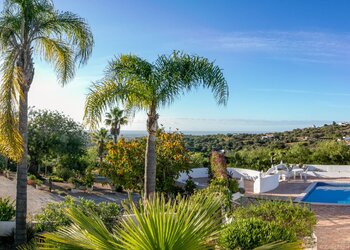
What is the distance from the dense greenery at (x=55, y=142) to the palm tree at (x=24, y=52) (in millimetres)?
16253

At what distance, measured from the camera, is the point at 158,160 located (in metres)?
14.6

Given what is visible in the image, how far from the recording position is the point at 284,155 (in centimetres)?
2408

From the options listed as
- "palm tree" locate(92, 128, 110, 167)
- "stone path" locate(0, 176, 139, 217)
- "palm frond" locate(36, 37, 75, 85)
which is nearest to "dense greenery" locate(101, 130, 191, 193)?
"stone path" locate(0, 176, 139, 217)

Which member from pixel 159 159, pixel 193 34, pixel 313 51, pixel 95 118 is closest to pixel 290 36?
pixel 313 51

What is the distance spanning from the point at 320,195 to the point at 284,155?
6.87 metres

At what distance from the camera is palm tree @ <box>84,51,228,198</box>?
974 centimetres

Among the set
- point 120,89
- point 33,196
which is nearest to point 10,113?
point 120,89

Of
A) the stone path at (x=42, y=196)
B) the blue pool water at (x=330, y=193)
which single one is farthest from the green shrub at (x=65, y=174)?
the blue pool water at (x=330, y=193)

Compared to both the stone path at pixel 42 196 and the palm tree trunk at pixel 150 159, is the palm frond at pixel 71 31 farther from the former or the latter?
the stone path at pixel 42 196

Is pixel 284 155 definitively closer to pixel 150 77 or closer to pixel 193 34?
pixel 193 34

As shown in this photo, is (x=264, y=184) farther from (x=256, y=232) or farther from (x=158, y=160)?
(x=256, y=232)

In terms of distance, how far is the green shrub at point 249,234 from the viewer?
5336mm

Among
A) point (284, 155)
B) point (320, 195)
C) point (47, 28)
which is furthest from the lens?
point (284, 155)

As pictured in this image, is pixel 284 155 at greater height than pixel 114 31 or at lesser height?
lesser
